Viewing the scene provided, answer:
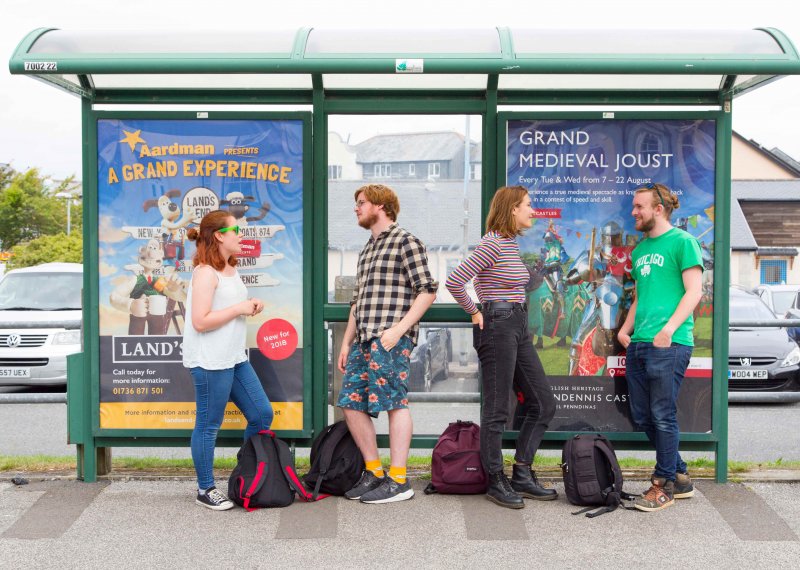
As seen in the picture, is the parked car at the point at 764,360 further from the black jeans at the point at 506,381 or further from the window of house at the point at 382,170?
the window of house at the point at 382,170

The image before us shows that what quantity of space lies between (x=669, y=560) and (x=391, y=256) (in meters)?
2.19

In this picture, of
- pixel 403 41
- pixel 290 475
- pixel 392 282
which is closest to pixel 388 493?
pixel 290 475

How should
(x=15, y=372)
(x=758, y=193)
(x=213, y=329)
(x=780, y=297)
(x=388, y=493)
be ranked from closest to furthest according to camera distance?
(x=213, y=329) → (x=388, y=493) → (x=15, y=372) → (x=780, y=297) → (x=758, y=193)

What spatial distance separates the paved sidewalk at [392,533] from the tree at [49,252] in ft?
78.4

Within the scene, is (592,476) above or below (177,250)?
below

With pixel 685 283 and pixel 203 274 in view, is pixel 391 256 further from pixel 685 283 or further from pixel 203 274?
pixel 685 283

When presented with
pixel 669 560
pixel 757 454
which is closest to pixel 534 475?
pixel 669 560

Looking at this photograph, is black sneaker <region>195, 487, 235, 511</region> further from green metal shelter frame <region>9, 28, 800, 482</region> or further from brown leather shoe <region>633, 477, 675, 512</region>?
brown leather shoe <region>633, 477, 675, 512</region>

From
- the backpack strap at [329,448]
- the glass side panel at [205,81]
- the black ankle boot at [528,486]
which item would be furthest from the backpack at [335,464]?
the glass side panel at [205,81]

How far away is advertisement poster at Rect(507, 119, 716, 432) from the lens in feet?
17.9

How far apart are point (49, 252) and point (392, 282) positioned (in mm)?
26473

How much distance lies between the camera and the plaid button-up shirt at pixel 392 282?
16.1 feet

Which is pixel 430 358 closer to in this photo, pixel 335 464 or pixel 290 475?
pixel 335 464

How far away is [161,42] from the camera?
5098 millimetres
